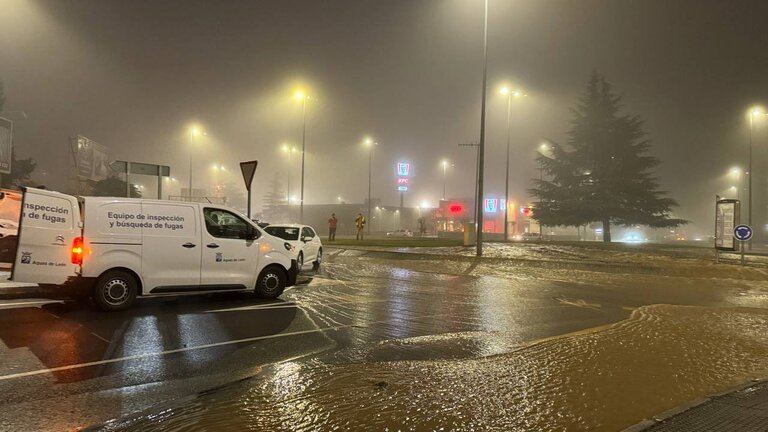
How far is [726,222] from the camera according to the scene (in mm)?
19625

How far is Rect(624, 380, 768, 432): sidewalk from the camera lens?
12.5 feet

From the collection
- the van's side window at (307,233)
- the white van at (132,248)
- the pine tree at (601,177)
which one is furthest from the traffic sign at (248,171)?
the pine tree at (601,177)

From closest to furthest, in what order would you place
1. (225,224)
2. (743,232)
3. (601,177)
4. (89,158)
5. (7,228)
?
(225,224)
(7,228)
(743,232)
(89,158)
(601,177)

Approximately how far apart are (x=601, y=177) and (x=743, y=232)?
21.3 meters

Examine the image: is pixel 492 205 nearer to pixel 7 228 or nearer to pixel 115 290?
pixel 7 228

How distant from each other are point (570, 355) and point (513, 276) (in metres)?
10.2

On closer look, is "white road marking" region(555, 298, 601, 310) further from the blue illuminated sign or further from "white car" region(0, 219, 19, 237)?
the blue illuminated sign

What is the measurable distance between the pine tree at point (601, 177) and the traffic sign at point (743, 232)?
1993 cm

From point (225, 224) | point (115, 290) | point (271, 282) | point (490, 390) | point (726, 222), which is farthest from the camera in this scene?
point (726, 222)

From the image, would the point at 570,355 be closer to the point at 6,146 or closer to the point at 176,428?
the point at 176,428

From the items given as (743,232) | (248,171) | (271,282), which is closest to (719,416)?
(271,282)

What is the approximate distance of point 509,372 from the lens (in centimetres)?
524

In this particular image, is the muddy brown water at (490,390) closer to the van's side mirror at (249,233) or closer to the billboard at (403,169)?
the van's side mirror at (249,233)

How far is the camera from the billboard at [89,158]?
24562mm
